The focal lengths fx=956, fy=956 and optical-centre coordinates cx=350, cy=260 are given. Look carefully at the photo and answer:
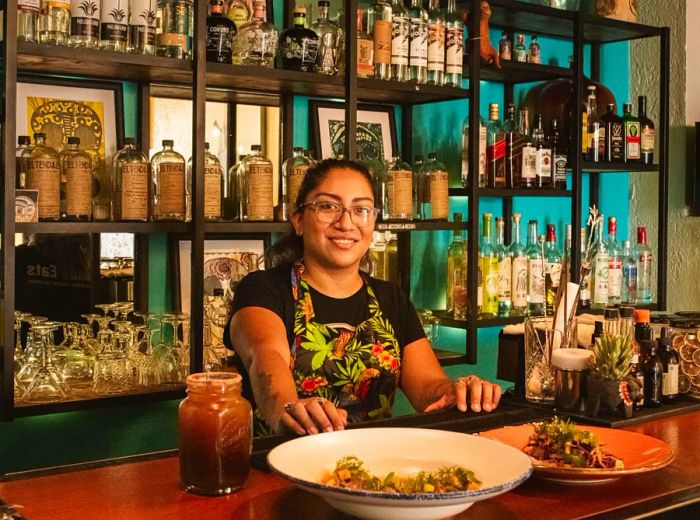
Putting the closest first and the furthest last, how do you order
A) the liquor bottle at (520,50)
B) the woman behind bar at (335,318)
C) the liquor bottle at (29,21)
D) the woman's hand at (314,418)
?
the woman's hand at (314,418) → the woman behind bar at (335,318) → the liquor bottle at (29,21) → the liquor bottle at (520,50)

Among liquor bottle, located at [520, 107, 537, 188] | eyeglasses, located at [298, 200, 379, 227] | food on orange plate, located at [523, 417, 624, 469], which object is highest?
liquor bottle, located at [520, 107, 537, 188]

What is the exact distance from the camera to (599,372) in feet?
6.48

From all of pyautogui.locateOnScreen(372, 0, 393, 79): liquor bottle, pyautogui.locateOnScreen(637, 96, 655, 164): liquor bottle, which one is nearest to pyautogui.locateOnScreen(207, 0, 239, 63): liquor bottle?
pyautogui.locateOnScreen(372, 0, 393, 79): liquor bottle

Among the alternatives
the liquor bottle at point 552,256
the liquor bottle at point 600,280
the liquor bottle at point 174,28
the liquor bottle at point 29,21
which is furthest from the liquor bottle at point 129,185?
the liquor bottle at point 600,280

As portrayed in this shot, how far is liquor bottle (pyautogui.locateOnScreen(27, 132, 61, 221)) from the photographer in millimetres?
2514

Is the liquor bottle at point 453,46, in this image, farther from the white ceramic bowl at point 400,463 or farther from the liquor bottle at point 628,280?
the white ceramic bowl at point 400,463

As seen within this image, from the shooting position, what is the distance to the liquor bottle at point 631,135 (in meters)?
3.97

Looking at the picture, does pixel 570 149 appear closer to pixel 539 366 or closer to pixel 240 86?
pixel 240 86

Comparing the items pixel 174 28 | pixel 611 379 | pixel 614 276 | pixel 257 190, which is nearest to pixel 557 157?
pixel 614 276

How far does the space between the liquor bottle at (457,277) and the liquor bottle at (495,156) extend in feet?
0.76

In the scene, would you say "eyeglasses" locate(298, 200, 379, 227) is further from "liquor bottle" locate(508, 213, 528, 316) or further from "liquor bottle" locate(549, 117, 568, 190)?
"liquor bottle" locate(549, 117, 568, 190)

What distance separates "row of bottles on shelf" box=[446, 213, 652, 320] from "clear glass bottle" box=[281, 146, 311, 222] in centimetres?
68

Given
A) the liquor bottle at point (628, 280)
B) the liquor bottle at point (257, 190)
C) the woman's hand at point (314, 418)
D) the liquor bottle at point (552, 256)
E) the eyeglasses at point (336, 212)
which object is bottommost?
the woman's hand at point (314, 418)

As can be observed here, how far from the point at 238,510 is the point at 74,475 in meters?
0.31
